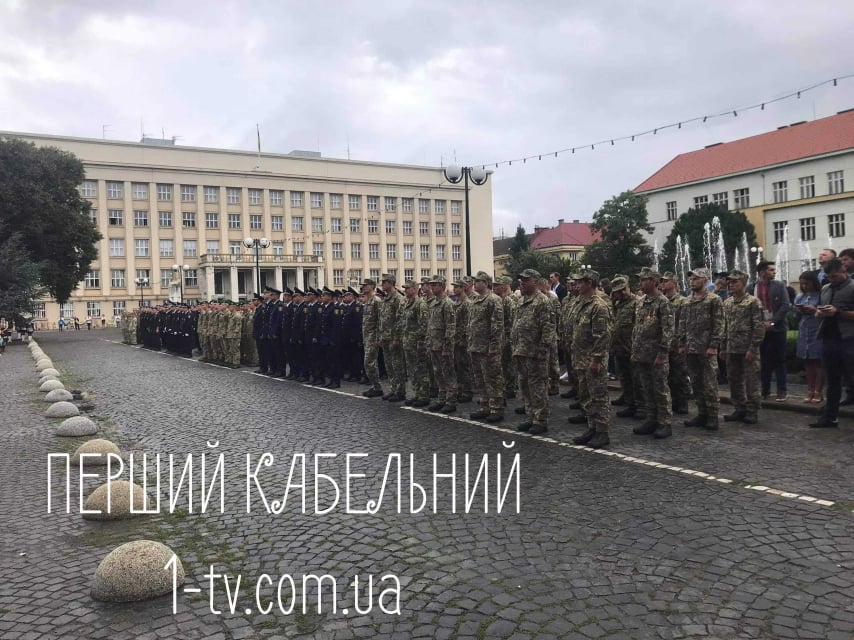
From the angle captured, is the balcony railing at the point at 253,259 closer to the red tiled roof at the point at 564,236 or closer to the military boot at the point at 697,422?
the red tiled roof at the point at 564,236

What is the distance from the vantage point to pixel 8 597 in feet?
13.6

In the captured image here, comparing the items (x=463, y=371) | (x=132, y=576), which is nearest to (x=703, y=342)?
(x=463, y=371)

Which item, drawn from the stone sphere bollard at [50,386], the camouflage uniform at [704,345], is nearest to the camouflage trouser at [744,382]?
the camouflage uniform at [704,345]

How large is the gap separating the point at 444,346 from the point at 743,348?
13.7 ft

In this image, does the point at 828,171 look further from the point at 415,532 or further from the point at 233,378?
the point at 415,532

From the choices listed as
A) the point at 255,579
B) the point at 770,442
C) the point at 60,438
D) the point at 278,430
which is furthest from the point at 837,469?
the point at 60,438

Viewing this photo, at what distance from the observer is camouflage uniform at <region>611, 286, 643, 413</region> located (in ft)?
30.3

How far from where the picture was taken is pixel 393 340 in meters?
11.7

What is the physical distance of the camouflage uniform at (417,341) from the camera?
11.1 metres

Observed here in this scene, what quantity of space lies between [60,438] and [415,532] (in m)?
6.40

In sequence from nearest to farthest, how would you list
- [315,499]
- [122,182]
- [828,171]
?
[315,499] < [828,171] < [122,182]

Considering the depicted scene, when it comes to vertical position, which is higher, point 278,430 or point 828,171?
point 828,171

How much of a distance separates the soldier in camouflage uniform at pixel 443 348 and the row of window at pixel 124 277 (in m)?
68.9

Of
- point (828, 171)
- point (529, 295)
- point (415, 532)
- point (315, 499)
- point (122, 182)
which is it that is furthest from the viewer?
point (122, 182)
